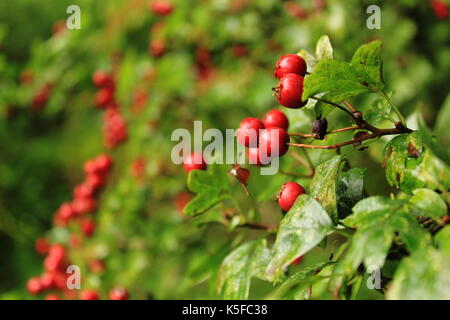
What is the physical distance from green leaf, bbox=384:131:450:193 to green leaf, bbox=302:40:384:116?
3.9 inches

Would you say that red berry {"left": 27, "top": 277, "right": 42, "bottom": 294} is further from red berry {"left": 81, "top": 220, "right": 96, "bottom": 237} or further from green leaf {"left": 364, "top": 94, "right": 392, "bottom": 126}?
green leaf {"left": 364, "top": 94, "right": 392, "bottom": 126}

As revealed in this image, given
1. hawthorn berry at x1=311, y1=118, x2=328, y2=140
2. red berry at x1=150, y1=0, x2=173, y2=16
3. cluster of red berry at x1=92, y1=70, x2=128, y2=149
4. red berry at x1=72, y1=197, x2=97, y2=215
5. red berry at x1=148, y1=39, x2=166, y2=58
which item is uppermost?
red berry at x1=150, y1=0, x2=173, y2=16

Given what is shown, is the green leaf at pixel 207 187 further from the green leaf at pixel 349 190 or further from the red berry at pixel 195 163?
the green leaf at pixel 349 190

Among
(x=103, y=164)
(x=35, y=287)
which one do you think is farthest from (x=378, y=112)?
(x=103, y=164)

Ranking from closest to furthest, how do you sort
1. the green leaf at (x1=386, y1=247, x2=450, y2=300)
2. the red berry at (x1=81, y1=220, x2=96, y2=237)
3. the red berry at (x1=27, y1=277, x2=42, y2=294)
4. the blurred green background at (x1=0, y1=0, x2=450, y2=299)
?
the green leaf at (x1=386, y1=247, x2=450, y2=300) → the red berry at (x1=27, y1=277, x2=42, y2=294) → the blurred green background at (x1=0, y1=0, x2=450, y2=299) → the red berry at (x1=81, y1=220, x2=96, y2=237)

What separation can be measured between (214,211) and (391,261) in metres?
0.50

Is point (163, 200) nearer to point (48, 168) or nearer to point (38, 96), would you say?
point (38, 96)

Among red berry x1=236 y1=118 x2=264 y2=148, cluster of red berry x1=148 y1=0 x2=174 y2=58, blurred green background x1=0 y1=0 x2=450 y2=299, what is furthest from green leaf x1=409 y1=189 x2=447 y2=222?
cluster of red berry x1=148 y1=0 x2=174 y2=58

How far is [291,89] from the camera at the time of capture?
74 centimetres

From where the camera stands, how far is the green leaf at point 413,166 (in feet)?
2.10

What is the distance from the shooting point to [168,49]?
252 centimetres

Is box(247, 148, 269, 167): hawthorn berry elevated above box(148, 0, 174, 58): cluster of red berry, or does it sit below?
below

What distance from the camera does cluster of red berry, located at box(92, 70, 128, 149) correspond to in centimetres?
245
